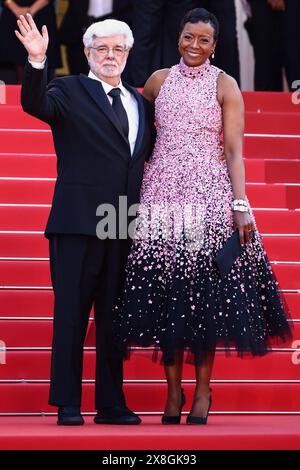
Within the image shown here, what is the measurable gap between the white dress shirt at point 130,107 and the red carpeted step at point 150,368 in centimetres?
125

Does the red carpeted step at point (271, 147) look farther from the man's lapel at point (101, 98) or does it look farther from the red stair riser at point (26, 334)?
the man's lapel at point (101, 98)

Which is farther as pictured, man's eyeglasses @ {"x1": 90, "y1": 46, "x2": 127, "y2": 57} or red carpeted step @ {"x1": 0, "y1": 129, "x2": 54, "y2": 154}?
red carpeted step @ {"x1": 0, "y1": 129, "x2": 54, "y2": 154}

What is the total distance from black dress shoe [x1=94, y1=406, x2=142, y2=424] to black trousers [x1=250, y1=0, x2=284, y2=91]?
16.3 ft

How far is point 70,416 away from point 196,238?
36.3 inches

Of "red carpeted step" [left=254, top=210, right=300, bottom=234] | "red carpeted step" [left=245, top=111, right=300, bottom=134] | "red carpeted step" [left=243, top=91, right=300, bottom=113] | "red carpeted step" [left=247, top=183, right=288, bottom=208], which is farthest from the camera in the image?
"red carpeted step" [left=243, top=91, right=300, bottom=113]

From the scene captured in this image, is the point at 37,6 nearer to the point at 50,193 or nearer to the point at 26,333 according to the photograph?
the point at 50,193

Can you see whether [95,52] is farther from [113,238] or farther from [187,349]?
[187,349]

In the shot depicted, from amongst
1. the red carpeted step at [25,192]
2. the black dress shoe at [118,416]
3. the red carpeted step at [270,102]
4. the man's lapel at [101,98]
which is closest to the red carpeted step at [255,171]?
→ the red carpeted step at [270,102]

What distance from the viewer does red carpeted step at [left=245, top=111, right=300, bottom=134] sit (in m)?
9.52

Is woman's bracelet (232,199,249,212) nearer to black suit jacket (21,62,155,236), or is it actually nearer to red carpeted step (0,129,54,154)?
black suit jacket (21,62,155,236)

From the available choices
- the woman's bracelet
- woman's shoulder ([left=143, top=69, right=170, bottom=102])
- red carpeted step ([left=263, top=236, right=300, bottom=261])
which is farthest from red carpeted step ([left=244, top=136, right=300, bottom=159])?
the woman's bracelet

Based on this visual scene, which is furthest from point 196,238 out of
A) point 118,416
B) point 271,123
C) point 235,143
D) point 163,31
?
point 163,31

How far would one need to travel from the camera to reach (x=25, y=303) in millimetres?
7441

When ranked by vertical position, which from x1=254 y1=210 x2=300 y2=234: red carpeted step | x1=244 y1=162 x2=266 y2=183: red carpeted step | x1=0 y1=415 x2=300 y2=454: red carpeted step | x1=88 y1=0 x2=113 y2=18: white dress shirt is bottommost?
x1=0 y1=415 x2=300 y2=454: red carpeted step
